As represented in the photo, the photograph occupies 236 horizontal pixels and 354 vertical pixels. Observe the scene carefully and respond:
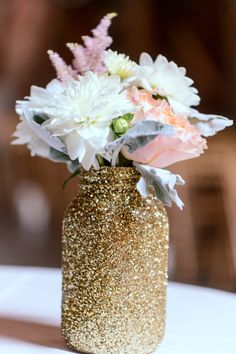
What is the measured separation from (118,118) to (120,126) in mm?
15

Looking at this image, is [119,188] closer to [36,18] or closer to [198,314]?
[198,314]

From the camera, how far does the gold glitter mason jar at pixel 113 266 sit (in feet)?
2.49

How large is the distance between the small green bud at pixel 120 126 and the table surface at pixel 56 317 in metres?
0.28

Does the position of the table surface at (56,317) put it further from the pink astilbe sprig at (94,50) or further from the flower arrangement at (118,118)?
the pink astilbe sprig at (94,50)

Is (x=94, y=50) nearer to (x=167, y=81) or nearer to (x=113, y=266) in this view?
(x=167, y=81)

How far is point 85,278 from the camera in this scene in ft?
2.52

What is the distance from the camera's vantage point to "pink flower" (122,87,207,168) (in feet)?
2.46

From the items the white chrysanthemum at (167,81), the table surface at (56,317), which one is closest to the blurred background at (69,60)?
the table surface at (56,317)

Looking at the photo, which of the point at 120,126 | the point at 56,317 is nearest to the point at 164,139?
the point at 120,126

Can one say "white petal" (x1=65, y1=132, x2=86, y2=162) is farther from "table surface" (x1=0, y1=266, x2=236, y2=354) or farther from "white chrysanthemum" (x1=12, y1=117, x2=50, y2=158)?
"table surface" (x1=0, y1=266, x2=236, y2=354)

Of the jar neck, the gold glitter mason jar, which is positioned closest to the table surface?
the gold glitter mason jar

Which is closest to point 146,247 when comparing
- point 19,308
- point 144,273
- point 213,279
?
point 144,273

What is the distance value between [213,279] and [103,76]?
234 centimetres

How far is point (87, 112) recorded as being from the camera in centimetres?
72
